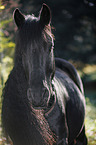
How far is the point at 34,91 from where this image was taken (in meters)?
1.50

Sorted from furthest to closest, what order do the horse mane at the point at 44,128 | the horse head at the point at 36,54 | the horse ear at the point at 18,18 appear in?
1. the horse mane at the point at 44,128
2. the horse ear at the point at 18,18
3. the horse head at the point at 36,54

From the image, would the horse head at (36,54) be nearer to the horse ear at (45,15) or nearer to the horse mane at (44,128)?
the horse ear at (45,15)

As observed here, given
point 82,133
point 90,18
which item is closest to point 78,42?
point 90,18

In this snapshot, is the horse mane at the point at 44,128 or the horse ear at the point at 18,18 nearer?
the horse ear at the point at 18,18

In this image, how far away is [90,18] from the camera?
11070mm

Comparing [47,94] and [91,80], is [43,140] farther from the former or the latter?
[91,80]

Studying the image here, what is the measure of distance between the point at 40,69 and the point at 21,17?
51 cm

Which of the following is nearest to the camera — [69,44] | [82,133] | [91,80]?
[82,133]

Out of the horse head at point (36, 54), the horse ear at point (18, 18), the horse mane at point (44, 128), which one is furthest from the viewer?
the horse mane at point (44, 128)

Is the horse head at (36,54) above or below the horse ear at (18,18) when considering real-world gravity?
below

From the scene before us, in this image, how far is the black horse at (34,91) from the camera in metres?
1.56

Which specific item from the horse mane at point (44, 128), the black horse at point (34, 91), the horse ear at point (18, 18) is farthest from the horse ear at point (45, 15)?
the horse mane at point (44, 128)

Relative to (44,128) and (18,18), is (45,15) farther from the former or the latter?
(44,128)

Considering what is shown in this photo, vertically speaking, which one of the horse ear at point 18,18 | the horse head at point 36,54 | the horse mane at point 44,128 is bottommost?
the horse mane at point 44,128
